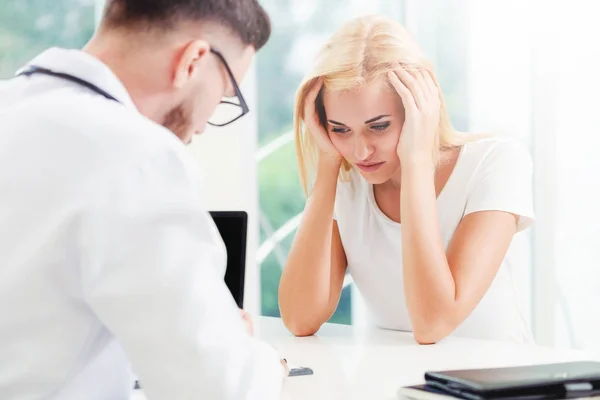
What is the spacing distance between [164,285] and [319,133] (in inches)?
53.2

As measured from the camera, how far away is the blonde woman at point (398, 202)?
183 centimetres

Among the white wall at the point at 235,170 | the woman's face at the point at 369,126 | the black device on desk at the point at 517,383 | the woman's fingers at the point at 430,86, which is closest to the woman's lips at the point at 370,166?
the woman's face at the point at 369,126

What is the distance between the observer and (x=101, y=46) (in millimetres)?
986

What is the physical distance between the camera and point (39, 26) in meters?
3.85

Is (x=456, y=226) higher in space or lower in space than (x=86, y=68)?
lower

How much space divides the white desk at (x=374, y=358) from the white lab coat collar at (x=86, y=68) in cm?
53

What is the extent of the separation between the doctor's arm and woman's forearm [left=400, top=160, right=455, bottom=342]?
0.96m

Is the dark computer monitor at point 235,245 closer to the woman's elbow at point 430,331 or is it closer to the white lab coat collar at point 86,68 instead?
the woman's elbow at point 430,331

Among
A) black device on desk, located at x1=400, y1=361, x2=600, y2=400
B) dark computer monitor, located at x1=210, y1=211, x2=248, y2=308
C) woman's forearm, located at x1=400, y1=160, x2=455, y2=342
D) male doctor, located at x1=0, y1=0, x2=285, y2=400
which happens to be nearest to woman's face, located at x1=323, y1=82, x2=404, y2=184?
woman's forearm, located at x1=400, y1=160, x2=455, y2=342

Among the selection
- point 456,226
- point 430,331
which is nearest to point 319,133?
point 456,226

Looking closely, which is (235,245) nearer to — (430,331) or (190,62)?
(430,331)

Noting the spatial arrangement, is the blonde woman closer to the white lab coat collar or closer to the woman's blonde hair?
the woman's blonde hair

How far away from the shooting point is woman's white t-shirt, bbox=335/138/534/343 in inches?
75.2

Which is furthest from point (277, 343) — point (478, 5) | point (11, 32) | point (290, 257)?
point (478, 5)
